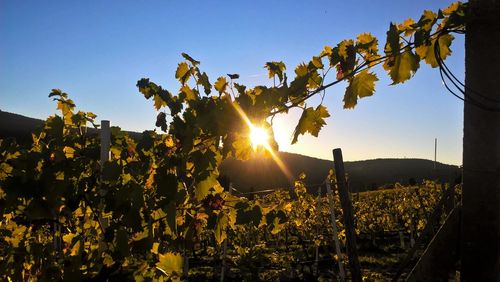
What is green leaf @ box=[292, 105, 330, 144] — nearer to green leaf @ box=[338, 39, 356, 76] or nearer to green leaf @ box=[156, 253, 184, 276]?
green leaf @ box=[338, 39, 356, 76]

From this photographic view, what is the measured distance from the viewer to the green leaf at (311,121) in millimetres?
2691

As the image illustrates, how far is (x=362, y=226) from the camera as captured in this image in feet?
60.4

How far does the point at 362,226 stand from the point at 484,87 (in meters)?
16.8

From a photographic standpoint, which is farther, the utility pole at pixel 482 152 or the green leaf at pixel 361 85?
the green leaf at pixel 361 85

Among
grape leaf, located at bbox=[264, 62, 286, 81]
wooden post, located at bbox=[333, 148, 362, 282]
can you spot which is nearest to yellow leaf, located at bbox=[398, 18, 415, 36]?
grape leaf, located at bbox=[264, 62, 286, 81]

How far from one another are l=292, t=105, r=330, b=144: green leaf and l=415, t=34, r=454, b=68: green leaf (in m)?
0.77

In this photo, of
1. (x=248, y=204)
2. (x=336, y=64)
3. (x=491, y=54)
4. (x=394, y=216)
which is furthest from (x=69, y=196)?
(x=394, y=216)

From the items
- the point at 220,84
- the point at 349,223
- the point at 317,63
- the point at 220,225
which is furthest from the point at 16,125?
the point at 317,63

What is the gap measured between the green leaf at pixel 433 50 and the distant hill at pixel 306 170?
168ft

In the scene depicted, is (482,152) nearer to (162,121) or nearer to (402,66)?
(402,66)

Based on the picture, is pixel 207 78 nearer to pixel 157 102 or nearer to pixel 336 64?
pixel 157 102

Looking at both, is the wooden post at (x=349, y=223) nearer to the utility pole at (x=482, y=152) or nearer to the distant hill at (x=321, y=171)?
the utility pole at (x=482, y=152)

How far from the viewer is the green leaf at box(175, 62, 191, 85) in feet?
8.96

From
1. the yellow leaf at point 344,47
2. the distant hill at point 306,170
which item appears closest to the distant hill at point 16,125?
the distant hill at point 306,170
